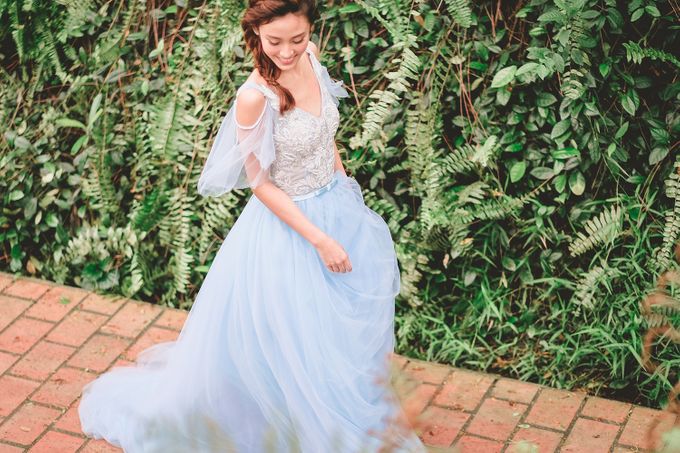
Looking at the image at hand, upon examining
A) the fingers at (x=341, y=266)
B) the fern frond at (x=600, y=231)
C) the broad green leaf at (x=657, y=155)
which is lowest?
the fern frond at (x=600, y=231)

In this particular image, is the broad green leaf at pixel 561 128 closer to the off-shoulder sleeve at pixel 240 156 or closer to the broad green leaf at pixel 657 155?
the broad green leaf at pixel 657 155

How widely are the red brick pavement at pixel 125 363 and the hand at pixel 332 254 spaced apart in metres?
0.44

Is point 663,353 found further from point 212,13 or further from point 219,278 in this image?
point 212,13

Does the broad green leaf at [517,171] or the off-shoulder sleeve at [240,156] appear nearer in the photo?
the off-shoulder sleeve at [240,156]

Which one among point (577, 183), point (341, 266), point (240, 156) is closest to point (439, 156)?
point (577, 183)

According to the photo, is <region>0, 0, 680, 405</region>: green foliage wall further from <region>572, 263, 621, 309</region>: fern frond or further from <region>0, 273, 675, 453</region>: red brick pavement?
<region>0, 273, 675, 453</region>: red brick pavement

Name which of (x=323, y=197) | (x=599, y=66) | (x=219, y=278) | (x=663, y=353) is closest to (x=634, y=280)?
(x=663, y=353)

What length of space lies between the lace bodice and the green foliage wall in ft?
2.91

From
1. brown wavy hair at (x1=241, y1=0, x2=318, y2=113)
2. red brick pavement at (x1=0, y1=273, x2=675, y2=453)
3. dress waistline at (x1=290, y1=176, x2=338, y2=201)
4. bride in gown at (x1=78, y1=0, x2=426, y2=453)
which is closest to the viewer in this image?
brown wavy hair at (x1=241, y1=0, x2=318, y2=113)

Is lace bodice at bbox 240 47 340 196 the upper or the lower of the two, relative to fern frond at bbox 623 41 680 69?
upper

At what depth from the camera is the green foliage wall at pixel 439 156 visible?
385 centimetres

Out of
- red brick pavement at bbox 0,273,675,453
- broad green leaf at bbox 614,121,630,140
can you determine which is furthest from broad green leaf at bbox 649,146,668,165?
red brick pavement at bbox 0,273,675,453

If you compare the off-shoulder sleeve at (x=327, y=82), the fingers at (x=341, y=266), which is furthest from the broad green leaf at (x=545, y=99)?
the fingers at (x=341, y=266)

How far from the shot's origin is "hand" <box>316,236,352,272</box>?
307cm
